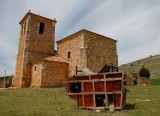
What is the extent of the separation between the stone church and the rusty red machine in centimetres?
759

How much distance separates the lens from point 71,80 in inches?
224

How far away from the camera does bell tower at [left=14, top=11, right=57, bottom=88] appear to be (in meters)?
16.7

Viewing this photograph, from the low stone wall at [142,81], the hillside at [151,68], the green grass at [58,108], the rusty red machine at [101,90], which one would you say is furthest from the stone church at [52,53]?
the hillside at [151,68]

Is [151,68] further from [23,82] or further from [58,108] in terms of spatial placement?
[58,108]

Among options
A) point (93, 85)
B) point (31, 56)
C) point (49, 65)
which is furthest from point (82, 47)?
point (93, 85)

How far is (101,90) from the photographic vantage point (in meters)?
4.92

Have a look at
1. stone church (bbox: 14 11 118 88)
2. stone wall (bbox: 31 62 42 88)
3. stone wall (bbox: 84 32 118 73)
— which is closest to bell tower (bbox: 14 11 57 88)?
stone church (bbox: 14 11 118 88)

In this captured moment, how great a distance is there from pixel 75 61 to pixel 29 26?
27.5 ft

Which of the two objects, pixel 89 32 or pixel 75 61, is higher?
pixel 89 32

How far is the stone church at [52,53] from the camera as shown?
1472 centimetres

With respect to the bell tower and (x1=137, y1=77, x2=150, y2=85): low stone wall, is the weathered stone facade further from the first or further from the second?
(x1=137, y1=77, x2=150, y2=85): low stone wall

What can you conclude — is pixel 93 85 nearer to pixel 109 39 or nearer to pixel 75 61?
pixel 75 61

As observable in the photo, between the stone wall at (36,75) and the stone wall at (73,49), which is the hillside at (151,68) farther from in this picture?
the stone wall at (36,75)

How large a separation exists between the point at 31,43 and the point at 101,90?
15.2 metres
